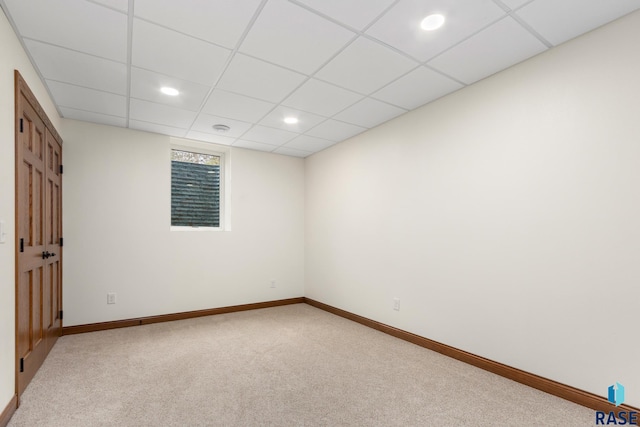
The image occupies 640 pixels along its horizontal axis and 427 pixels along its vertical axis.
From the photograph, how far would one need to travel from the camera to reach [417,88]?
9.53 feet

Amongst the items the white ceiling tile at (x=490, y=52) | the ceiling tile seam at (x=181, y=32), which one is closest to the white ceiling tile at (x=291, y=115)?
the ceiling tile seam at (x=181, y=32)

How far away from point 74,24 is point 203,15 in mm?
844

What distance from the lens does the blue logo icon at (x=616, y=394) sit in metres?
1.96

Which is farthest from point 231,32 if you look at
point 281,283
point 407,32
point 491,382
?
point 281,283

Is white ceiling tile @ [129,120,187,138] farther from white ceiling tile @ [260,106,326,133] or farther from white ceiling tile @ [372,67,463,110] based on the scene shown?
white ceiling tile @ [372,67,463,110]

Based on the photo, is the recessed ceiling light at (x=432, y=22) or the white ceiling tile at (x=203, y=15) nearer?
the white ceiling tile at (x=203, y=15)

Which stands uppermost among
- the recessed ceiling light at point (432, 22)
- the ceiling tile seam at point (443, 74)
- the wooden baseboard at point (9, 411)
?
the recessed ceiling light at point (432, 22)

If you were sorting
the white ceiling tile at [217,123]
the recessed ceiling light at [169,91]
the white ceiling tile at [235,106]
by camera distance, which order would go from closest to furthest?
1. the recessed ceiling light at [169,91]
2. the white ceiling tile at [235,106]
3. the white ceiling tile at [217,123]

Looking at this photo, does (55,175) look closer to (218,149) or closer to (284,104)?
(218,149)

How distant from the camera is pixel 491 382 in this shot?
2.45m

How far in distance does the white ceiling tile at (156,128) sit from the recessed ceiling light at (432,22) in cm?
315

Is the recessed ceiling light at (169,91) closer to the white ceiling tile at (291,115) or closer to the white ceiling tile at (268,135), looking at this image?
the white ceiling tile at (291,115)

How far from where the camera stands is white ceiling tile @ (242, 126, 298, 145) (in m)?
4.03

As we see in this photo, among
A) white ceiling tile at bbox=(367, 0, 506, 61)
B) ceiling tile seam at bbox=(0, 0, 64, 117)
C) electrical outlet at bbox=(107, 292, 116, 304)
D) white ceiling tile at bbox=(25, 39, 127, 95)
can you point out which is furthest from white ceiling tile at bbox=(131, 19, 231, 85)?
electrical outlet at bbox=(107, 292, 116, 304)
